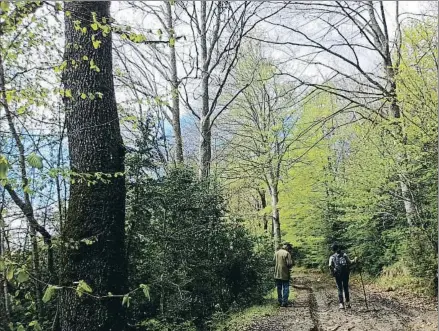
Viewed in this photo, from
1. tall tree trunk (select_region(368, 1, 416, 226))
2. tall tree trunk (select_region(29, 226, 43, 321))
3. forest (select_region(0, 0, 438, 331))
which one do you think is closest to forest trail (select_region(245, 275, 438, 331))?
forest (select_region(0, 0, 438, 331))

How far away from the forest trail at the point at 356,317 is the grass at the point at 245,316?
0.16 metres

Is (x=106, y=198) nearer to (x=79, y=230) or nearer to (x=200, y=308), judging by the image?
(x=79, y=230)

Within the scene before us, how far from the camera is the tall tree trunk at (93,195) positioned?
4137 millimetres

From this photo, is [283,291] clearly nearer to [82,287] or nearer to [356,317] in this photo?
[356,317]

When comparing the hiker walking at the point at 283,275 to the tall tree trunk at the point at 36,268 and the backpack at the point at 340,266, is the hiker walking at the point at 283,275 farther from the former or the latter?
the tall tree trunk at the point at 36,268

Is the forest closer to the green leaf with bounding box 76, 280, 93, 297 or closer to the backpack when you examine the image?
the green leaf with bounding box 76, 280, 93, 297

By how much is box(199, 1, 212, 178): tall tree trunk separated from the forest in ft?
0.14

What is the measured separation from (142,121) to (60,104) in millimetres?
1949

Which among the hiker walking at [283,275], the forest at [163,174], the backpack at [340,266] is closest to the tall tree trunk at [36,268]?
the forest at [163,174]

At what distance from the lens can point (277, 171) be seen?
16016mm

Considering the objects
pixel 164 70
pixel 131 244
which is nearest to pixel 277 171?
pixel 164 70

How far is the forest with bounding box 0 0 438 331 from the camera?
3832 millimetres

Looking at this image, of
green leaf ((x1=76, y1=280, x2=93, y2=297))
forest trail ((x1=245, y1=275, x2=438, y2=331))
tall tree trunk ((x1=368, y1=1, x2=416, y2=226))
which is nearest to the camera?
green leaf ((x1=76, y1=280, x2=93, y2=297))

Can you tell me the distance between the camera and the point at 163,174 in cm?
734
